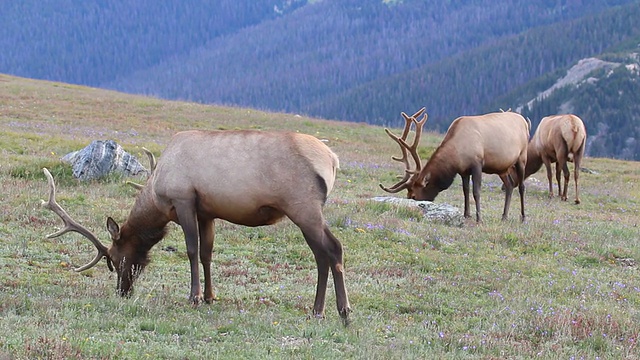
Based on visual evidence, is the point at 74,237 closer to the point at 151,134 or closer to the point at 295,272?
the point at 295,272

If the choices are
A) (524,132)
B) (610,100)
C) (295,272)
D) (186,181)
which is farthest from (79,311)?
(610,100)

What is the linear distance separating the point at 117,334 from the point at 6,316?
43.7 inches

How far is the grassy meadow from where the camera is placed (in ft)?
23.7

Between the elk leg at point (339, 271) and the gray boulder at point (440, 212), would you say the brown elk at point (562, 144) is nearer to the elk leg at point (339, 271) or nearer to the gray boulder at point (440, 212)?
the gray boulder at point (440, 212)

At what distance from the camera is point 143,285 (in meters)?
9.61

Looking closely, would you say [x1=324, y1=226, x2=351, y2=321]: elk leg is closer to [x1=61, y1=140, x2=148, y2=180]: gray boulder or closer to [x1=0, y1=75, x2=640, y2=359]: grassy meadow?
[x1=0, y1=75, x2=640, y2=359]: grassy meadow

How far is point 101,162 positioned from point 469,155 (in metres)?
7.37

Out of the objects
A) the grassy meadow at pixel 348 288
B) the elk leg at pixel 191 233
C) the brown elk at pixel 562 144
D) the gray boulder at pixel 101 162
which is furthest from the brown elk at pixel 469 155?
the elk leg at pixel 191 233

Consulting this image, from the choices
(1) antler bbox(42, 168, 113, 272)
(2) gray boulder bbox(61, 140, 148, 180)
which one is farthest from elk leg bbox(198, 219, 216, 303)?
(2) gray boulder bbox(61, 140, 148, 180)

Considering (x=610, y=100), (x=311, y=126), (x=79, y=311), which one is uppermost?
(x=79, y=311)

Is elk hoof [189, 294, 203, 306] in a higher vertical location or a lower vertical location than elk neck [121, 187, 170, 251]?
lower

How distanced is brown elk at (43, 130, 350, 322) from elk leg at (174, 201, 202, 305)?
0.4 inches

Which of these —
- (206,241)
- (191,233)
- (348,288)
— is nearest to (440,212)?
(348,288)

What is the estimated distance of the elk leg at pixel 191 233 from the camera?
28.6ft
